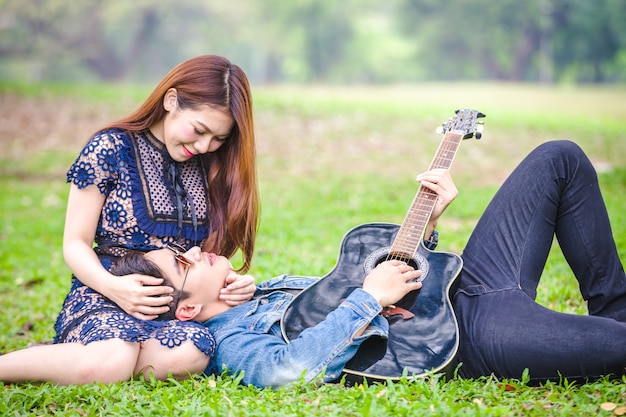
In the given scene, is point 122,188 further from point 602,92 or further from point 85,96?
point 602,92

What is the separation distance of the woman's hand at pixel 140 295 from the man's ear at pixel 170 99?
0.89 m

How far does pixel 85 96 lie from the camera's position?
18344 mm

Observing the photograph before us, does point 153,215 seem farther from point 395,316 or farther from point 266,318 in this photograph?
point 395,316

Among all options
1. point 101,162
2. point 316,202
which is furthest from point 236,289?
point 316,202

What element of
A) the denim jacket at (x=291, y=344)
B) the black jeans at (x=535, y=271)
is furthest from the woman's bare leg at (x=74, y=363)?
the black jeans at (x=535, y=271)

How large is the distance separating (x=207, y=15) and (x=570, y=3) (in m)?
19.8

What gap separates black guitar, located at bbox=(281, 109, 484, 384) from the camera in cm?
313

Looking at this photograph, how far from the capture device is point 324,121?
52.8 feet

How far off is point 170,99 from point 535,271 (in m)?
→ 2.04

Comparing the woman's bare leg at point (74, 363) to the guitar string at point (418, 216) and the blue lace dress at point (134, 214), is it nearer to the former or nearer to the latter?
the blue lace dress at point (134, 214)

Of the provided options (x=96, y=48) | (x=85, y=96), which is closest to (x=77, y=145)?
(x=85, y=96)

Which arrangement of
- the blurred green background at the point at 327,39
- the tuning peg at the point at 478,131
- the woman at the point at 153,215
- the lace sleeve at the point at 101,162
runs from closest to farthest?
1. the woman at the point at 153,215
2. the lace sleeve at the point at 101,162
3. the tuning peg at the point at 478,131
4. the blurred green background at the point at 327,39

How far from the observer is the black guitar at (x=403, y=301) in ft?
10.3

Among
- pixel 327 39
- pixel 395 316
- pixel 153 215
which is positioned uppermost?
pixel 327 39
